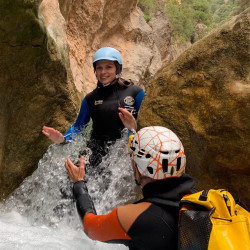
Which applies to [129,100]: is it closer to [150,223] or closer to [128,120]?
[128,120]

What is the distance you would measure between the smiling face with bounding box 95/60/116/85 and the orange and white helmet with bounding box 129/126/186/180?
1865 millimetres

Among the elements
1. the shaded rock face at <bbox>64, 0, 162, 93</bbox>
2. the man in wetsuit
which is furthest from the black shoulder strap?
the shaded rock face at <bbox>64, 0, 162, 93</bbox>

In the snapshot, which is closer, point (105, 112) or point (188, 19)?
point (105, 112)

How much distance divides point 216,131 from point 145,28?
28.4ft

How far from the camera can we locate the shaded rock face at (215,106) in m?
2.66

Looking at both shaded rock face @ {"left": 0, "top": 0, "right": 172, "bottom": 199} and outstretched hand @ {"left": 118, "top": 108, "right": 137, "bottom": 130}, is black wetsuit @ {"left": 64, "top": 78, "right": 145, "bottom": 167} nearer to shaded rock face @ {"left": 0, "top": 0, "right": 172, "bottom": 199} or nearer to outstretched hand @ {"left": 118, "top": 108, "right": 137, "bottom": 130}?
outstretched hand @ {"left": 118, "top": 108, "right": 137, "bottom": 130}

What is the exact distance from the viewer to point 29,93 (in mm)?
4164

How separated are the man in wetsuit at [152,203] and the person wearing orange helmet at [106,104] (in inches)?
66.1

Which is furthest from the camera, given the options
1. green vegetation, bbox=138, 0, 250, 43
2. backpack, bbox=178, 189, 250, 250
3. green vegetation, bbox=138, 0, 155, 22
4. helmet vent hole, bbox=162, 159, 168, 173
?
green vegetation, bbox=138, 0, 250, 43

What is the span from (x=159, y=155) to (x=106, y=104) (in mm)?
1961

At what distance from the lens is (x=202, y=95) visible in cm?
283

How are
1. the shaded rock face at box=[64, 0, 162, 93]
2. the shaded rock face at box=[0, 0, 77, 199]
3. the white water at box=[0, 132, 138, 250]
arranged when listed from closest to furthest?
the white water at box=[0, 132, 138, 250], the shaded rock face at box=[0, 0, 77, 199], the shaded rock face at box=[64, 0, 162, 93]

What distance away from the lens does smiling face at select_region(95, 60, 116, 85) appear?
3637 millimetres

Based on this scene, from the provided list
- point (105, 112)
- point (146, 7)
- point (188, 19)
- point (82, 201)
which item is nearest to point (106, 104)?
point (105, 112)
